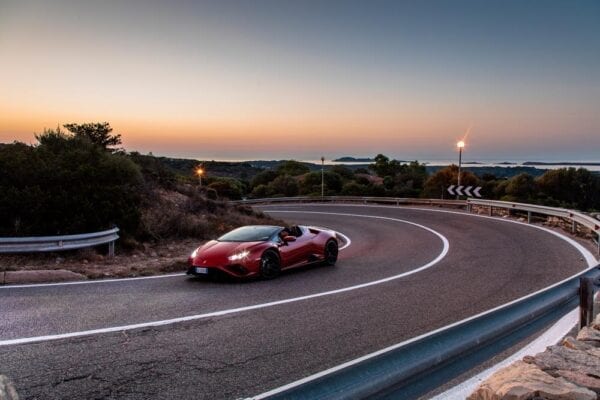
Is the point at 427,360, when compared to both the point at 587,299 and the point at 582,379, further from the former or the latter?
the point at 587,299

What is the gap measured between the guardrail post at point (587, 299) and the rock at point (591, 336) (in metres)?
1.12

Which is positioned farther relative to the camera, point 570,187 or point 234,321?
point 570,187

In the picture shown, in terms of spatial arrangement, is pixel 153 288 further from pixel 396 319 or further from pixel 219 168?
pixel 219 168

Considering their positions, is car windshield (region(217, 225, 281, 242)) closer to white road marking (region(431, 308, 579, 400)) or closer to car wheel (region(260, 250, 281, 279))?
car wheel (region(260, 250, 281, 279))

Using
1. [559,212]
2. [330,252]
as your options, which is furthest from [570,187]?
[330,252]

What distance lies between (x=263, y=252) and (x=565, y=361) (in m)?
8.33

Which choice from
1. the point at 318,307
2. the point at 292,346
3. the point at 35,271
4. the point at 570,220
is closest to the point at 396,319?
the point at 318,307

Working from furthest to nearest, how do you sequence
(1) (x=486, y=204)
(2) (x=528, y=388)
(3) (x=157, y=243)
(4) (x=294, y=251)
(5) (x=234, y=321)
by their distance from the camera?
1. (1) (x=486, y=204)
2. (3) (x=157, y=243)
3. (4) (x=294, y=251)
4. (5) (x=234, y=321)
5. (2) (x=528, y=388)

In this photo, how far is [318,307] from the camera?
8.16m

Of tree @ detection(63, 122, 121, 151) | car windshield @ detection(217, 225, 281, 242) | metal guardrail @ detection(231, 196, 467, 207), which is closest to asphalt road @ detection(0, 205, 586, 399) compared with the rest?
car windshield @ detection(217, 225, 281, 242)

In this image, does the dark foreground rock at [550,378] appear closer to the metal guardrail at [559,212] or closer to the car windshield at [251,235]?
the car windshield at [251,235]

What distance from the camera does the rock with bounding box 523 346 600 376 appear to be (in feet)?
10.9

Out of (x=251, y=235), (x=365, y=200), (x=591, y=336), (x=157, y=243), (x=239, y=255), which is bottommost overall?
(x=365, y=200)

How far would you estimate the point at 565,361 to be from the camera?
3.48 metres
